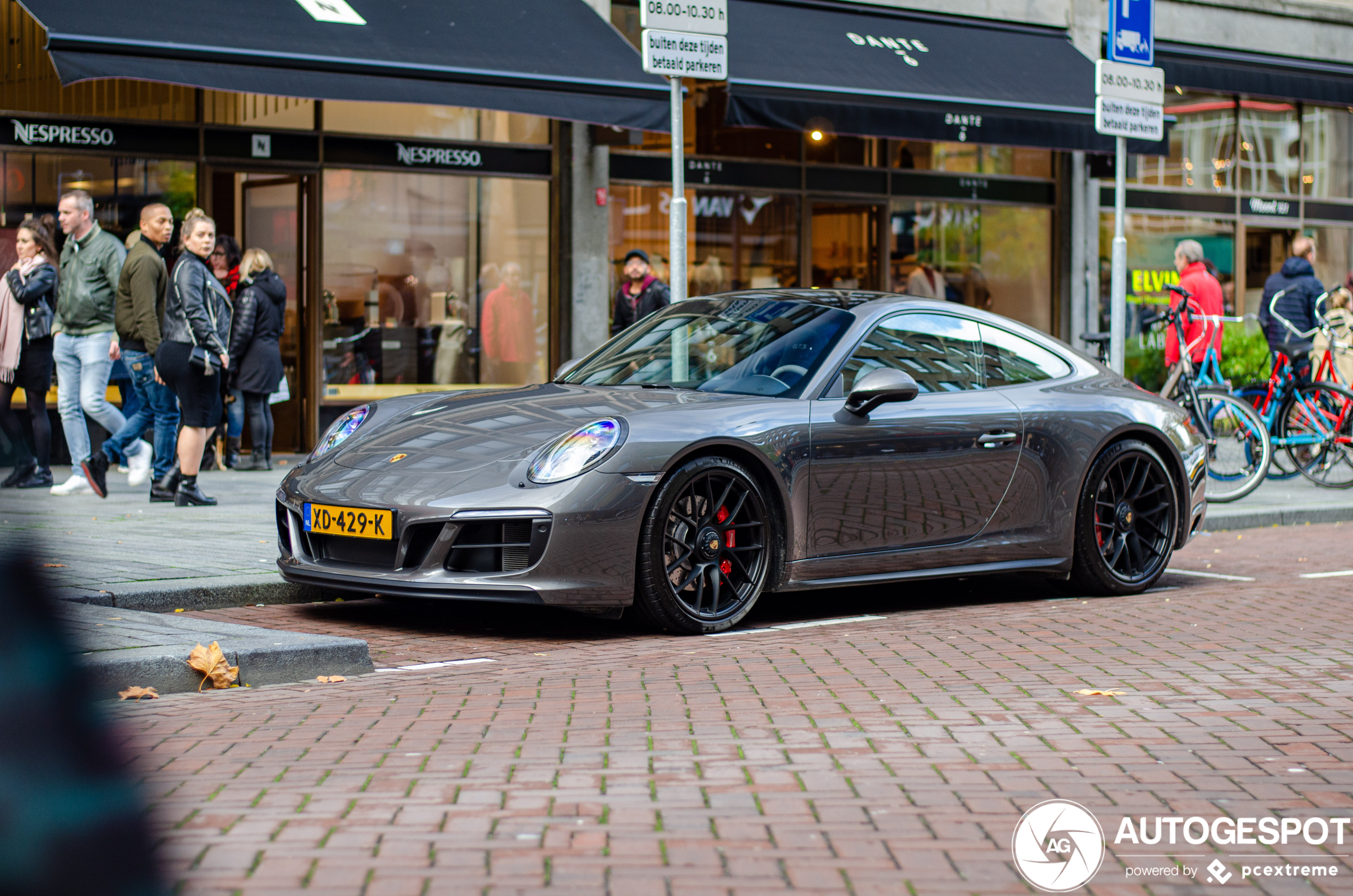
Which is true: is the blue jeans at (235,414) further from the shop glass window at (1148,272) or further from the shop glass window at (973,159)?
the shop glass window at (1148,272)

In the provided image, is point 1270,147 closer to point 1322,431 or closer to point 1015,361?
point 1322,431

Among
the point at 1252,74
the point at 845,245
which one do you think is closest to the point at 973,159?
the point at 845,245

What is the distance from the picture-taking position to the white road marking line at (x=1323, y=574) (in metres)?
8.72

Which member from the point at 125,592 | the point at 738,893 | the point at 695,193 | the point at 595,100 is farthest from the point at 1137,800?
the point at 695,193

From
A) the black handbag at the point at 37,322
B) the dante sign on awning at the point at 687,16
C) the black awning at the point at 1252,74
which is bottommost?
the black handbag at the point at 37,322

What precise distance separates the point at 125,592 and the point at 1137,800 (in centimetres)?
443

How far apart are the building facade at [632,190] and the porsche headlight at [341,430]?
625cm

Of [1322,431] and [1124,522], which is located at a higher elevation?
[1322,431]

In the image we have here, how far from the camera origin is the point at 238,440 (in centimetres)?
1367

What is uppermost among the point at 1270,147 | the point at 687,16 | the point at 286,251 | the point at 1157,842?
the point at 1270,147

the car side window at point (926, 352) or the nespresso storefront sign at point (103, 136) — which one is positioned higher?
the nespresso storefront sign at point (103, 136)

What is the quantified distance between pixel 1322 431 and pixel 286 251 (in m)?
9.19

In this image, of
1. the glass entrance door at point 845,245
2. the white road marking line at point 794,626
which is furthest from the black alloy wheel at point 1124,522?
the glass entrance door at point 845,245

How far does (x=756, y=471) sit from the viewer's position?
6.61 metres
